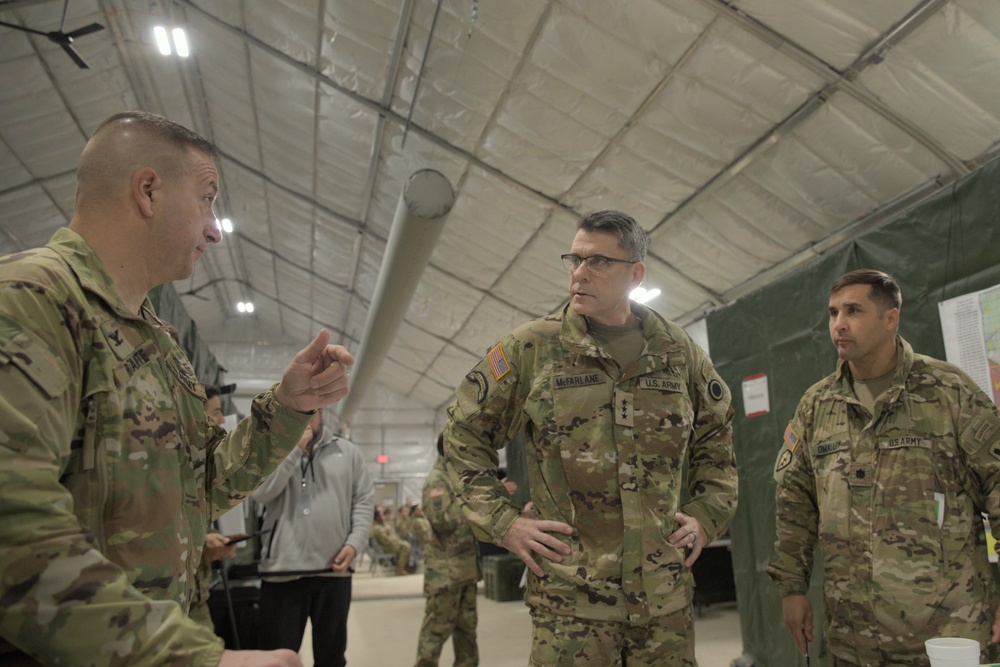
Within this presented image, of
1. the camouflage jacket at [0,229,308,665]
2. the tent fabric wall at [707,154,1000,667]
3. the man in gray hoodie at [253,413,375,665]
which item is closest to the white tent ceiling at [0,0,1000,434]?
the tent fabric wall at [707,154,1000,667]

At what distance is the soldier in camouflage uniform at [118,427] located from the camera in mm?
669

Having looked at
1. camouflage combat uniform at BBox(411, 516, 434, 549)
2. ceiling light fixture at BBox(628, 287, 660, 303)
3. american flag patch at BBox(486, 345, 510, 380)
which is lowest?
camouflage combat uniform at BBox(411, 516, 434, 549)

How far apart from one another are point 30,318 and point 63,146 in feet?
28.8

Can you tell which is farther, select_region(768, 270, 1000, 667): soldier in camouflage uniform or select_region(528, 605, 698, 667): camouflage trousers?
select_region(768, 270, 1000, 667): soldier in camouflage uniform

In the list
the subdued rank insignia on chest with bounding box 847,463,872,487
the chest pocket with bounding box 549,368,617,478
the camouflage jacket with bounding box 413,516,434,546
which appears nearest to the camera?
the chest pocket with bounding box 549,368,617,478

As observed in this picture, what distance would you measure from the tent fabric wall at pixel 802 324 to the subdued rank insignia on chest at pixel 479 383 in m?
2.11

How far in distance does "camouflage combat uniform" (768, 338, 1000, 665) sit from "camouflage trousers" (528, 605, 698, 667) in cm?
70

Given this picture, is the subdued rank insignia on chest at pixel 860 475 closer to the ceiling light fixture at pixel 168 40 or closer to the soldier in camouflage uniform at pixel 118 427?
the soldier in camouflage uniform at pixel 118 427

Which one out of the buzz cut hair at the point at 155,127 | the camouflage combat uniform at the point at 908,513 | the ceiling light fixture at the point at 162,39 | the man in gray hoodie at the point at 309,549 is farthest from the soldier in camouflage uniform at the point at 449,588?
the ceiling light fixture at the point at 162,39

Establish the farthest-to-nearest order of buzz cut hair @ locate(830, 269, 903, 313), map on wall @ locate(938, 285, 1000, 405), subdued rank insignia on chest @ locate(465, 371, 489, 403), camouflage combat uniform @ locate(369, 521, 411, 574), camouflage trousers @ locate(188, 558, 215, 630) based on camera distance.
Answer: camouflage combat uniform @ locate(369, 521, 411, 574) → camouflage trousers @ locate(188, 558, 215, 630) → map on wall @ locate(938, 285, 1000, 405) → buzz cut hair @ locate(830, 269, 903, 313) → subdued rank insignia on chest @ locate(465, 371, 489, 403)

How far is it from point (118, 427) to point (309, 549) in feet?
6.83

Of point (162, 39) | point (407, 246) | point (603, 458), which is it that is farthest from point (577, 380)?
point (162, 39)

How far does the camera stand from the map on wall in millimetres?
2461

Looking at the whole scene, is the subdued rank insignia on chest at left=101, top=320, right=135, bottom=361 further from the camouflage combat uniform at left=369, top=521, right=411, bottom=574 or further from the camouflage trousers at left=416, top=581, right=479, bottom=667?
the camouflage combat uniform at left=369, top=521, right=411, bottom=574
